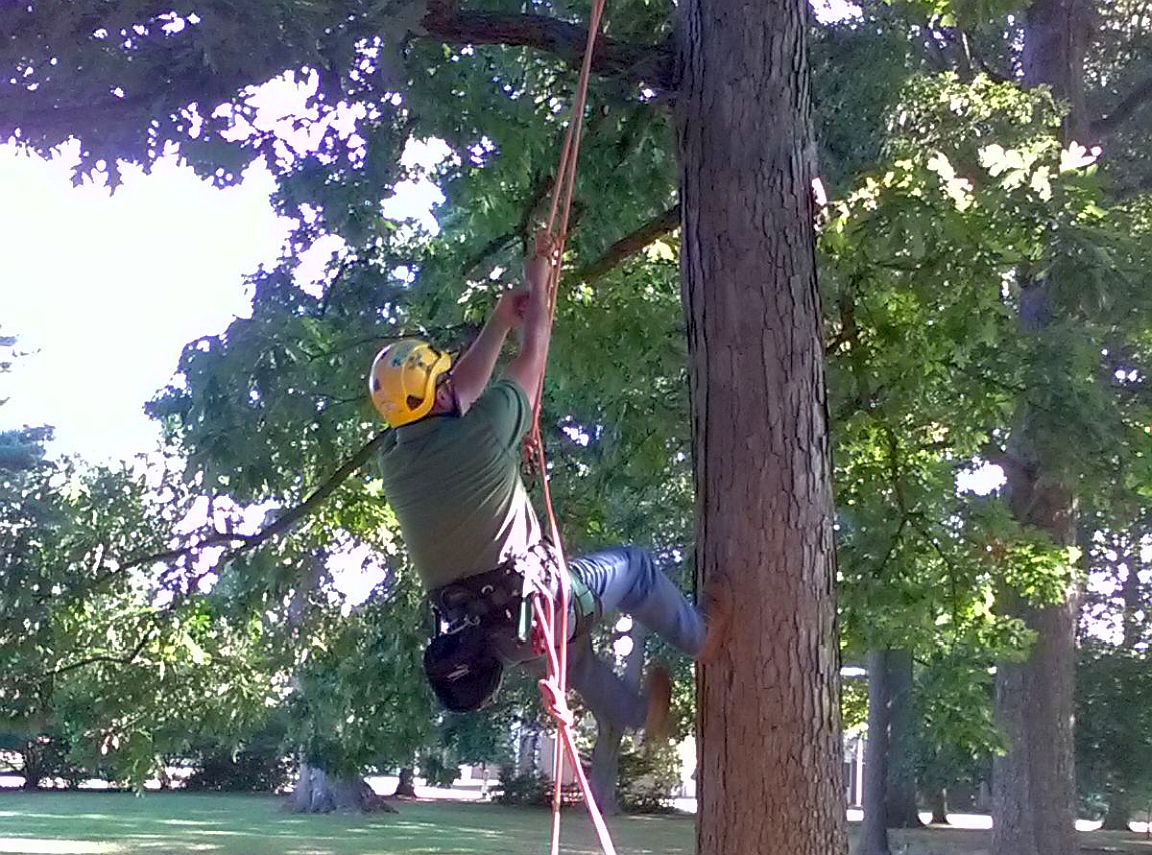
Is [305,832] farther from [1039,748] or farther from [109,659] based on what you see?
[109,659]

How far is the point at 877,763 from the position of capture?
20.5 metres

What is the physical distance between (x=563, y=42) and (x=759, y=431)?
1830 millimetres

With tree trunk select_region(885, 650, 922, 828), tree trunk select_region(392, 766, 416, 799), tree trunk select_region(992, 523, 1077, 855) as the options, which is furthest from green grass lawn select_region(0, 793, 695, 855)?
tree trunk select_region(992, 523, 1077, 855)

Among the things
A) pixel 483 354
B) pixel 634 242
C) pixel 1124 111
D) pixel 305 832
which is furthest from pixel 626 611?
pixel 305 832

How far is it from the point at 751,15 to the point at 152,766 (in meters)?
8.26

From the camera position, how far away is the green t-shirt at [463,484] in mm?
4234

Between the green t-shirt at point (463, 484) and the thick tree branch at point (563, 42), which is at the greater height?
the thick tree branch at point (563, 42)

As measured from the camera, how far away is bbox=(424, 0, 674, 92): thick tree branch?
5.42 meters

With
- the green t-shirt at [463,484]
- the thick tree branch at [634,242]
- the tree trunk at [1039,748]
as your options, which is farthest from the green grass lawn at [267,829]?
the green t-shirt at [463,484]

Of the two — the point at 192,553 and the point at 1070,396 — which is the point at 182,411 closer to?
the point at 192,553

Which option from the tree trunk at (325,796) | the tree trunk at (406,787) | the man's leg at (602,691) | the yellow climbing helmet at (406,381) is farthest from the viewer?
the tree trunk at (406,787)

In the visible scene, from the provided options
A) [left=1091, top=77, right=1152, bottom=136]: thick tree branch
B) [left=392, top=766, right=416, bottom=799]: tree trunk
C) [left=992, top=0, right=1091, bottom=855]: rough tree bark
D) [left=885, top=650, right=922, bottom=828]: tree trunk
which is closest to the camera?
[left=992, top=0, right=1091, bottom=855]: rough tree bark

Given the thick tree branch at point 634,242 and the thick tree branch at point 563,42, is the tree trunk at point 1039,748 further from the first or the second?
the thick tree branch at point 563,42

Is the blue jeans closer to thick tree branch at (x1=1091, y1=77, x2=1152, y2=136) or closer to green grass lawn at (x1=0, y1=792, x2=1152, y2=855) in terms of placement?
thick tree branch at (x1=1091, y1=77, x2=1152, y2=136)
